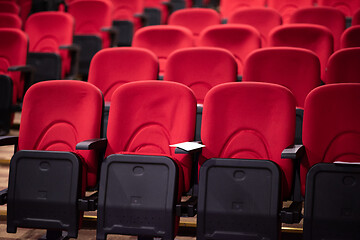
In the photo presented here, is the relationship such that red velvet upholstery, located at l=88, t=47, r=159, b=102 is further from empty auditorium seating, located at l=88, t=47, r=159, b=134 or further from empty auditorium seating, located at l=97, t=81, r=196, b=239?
empty auditorium seating, located at l=97, t=81, r=196, b=239

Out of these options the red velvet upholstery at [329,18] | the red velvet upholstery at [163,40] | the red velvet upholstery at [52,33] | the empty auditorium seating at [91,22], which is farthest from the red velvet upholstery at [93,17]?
the red velvet upholstery at [329,18]

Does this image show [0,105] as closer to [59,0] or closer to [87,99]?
[87,99]

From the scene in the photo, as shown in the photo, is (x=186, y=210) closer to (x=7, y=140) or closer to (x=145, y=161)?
(x=145, y=161)

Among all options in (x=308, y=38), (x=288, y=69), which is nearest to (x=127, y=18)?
(x=308, y=38)

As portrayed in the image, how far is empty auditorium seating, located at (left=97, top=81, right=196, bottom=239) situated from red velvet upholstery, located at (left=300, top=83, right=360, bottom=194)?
152 millimetres

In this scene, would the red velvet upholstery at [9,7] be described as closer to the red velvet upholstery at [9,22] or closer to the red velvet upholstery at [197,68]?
the red velvet upholstery at [9,22]

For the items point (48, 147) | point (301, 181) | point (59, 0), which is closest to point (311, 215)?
point (301, 181)

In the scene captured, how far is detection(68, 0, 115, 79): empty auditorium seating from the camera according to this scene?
1.29 meters

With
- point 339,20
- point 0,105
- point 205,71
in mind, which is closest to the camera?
point 205,71

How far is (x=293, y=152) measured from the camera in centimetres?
56

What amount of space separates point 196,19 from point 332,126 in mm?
728

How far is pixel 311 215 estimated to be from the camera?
547 millimetres

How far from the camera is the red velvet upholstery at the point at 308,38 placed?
955 mm

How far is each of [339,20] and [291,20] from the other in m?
0.11
